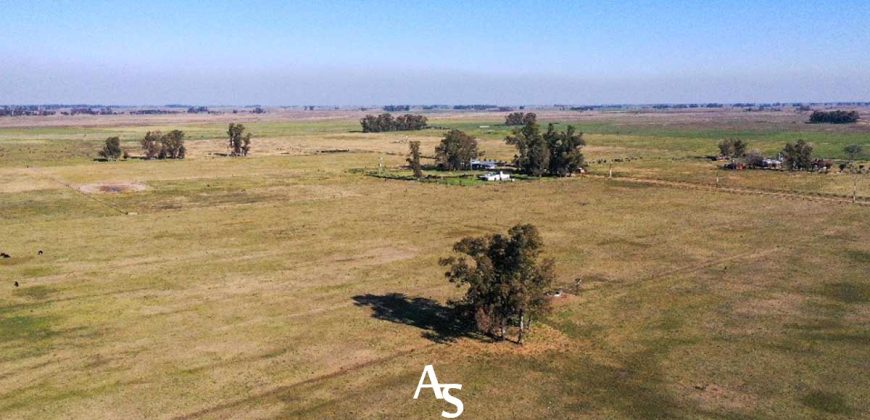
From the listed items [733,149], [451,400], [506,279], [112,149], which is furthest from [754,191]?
[112,149]

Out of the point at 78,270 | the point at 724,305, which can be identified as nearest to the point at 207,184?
the point at 78,270

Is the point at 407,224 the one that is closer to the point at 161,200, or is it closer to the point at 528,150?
the point at 161,200

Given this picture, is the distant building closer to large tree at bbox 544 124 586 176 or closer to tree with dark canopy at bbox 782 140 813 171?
large tree at bbox 544 124 586 176

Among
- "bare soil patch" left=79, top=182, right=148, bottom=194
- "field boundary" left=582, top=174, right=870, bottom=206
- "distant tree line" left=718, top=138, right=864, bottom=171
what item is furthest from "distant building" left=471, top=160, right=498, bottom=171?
"bare soil patch" left=79, top=182, right=148, bottom=194

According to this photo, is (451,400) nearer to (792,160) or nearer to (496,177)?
(496,177)

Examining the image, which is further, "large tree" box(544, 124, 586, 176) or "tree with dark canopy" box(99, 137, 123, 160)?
"tree with dark canopy" box(99, 137, 123, 160)
